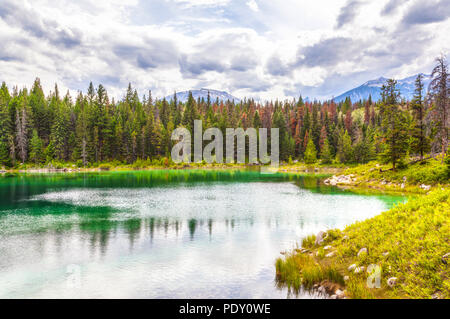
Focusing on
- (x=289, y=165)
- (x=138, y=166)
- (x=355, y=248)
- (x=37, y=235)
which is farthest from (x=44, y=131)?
(x=355, y=248)

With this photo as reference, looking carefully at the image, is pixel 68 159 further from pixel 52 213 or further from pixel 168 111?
pixel 52 213

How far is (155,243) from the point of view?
1836 cm

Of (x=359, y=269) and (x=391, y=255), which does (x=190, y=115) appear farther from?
(x=391, y=255)

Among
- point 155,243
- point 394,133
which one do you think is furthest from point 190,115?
point 155,243

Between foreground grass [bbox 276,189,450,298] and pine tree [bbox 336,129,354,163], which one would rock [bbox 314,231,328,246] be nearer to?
foreground grass [bbox 276,189,450,298]

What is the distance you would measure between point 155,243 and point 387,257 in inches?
501

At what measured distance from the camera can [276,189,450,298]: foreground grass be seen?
9.34 metres

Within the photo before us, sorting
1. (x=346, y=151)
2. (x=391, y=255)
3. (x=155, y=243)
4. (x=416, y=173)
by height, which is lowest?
(x=155, y=243)

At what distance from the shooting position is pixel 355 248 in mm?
13188

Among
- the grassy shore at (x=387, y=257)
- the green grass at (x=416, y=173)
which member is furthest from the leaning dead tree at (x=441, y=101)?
the grassy shore at (x=387, y=257)

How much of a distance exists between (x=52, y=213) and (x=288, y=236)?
71.1 ft

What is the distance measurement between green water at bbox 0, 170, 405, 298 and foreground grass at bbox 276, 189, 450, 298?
1303mm

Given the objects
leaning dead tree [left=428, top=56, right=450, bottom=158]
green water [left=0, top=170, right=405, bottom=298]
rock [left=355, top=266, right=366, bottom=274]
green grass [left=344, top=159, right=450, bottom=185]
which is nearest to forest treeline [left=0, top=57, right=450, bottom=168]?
green grass [left=344, top=159, right=450, bottom=185]

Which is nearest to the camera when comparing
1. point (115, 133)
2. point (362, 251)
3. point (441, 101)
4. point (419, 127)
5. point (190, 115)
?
point (362, 251)
